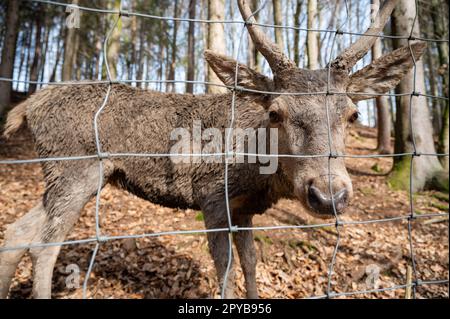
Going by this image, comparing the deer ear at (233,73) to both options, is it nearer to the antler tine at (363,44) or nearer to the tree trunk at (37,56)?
the antler tine at (363,44)

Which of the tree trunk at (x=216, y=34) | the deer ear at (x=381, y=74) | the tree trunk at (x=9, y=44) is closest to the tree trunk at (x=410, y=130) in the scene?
the tree trunk at (x=216, y=34)

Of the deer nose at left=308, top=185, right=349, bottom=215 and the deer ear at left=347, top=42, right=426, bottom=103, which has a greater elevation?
the deer ear at left=347, top=42, right=426, bottom=103

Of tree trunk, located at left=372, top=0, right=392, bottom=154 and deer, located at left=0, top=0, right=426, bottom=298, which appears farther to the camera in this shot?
tree trunk, located at left=372, top=0, right=392, bottom=154

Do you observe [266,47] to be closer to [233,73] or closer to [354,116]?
[233,73]

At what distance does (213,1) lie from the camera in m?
5.70

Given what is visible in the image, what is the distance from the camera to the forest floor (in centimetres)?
422

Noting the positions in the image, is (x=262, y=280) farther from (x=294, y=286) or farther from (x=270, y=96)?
(x=270, y=96)

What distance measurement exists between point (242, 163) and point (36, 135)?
92.6 inches

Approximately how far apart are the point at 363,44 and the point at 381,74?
15.0 inches

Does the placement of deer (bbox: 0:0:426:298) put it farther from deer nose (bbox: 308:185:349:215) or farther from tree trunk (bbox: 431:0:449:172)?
tree trunk (bbox: 431:0:449:172)

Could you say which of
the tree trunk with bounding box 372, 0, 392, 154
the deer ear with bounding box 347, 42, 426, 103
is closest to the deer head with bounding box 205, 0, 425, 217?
the deer ear with bounding box 347, 42, 426, 103

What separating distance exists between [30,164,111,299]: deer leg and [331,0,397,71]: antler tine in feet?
8.99

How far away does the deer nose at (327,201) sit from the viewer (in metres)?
2.11

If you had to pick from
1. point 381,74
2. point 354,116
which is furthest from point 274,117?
point 381,74
